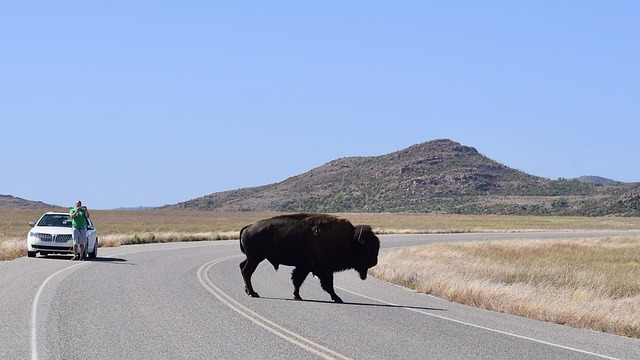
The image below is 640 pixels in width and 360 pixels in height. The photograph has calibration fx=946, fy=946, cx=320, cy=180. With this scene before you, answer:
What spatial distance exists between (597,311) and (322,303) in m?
5.00

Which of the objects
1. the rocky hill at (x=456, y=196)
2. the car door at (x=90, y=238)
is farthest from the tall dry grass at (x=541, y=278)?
the rocky hill at (x=456, y=196)

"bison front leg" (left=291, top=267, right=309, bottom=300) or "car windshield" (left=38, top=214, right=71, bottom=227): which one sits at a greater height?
"car windshield" (left=38, top=214, right=71, bottom=227)

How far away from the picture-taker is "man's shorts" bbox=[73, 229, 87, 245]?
28062mm

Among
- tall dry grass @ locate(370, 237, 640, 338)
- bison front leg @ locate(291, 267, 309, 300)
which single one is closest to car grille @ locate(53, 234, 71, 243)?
tall dry grass @ locate(370, 237, 640, 338)

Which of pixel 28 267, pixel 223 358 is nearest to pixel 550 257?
pixel 28 267

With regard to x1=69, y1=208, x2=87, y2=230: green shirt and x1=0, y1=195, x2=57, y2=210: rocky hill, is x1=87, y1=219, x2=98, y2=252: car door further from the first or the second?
x1=0, y1=195, x2=57, y2=210: rocky hill

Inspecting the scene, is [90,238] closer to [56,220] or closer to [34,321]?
[56,220]

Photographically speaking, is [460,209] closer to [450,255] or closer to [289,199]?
[289,199]

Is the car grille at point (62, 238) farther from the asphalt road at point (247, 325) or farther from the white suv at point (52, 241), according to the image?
the asphalt road at point (247, 325)

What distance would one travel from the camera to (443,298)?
20469 millimetres

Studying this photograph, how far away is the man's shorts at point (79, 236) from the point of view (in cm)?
2806

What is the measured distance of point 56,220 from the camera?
100ft

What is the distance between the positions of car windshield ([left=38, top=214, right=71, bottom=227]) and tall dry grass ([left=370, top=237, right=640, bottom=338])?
10.1m

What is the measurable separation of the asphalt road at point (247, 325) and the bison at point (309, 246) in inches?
25.2
